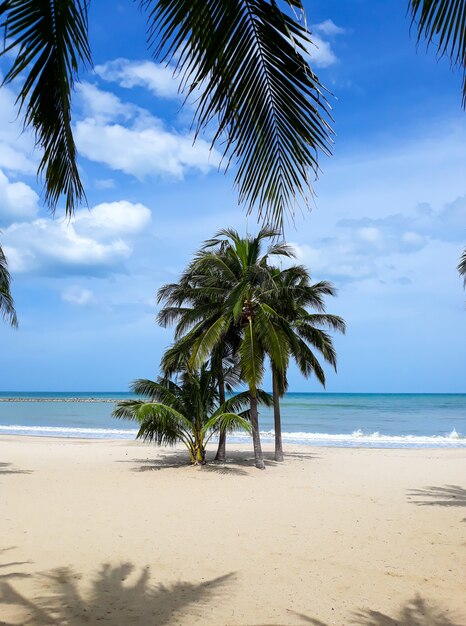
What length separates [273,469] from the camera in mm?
16141

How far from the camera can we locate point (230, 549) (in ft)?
24.9

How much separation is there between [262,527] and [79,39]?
26.1 feet

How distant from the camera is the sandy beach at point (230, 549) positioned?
539 cm

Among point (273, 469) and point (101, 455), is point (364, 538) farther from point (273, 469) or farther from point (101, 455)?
point (101, 455)

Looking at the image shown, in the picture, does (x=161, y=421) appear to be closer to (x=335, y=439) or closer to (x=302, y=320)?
(x=302, y=320)

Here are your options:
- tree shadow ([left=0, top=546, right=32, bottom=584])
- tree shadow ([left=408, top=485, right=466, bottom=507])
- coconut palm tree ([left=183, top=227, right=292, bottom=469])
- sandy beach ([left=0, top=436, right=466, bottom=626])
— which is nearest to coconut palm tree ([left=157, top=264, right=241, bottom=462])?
coconut palm tree ([left=183, top=227, right=292, bottom=469])

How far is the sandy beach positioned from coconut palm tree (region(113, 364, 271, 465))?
46.5 inches

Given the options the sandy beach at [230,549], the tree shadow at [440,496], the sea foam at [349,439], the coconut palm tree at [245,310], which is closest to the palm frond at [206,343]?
the coconut palm tree at [245,310]

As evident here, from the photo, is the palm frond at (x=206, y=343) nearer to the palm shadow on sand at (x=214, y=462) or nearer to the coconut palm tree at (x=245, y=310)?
the coconut palm tree at (x=245, y=310)

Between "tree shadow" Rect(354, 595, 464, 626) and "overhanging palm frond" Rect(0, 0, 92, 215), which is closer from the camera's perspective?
"overhanging palm frond" Rect(0, 0, 92, 215)

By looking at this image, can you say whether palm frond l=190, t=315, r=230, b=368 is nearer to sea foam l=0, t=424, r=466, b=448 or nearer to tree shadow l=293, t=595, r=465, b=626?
tree shadow l=293, t=595, r=465, b=626

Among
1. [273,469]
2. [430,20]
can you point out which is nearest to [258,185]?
[430,20]

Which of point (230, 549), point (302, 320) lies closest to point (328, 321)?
point (302, 320)

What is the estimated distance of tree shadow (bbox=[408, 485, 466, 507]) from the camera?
11.1 meters
